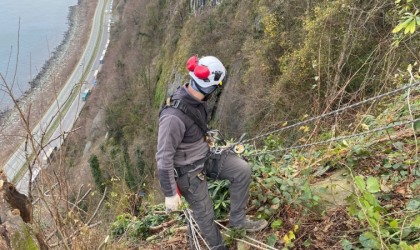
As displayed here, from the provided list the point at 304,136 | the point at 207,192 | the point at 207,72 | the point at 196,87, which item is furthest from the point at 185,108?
the point at 304,136

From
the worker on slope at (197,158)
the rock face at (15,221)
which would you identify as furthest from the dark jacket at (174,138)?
the rock face at (15,221)

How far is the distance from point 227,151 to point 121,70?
1868 inches

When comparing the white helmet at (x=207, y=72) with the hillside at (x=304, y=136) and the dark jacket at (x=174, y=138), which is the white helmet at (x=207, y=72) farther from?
the hillside at (x=304, y=136)

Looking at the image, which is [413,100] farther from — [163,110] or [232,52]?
[232,52]

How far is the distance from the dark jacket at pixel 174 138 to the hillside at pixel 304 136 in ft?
2.27

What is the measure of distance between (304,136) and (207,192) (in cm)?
241

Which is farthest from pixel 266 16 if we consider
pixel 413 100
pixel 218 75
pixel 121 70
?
pixel 121 70

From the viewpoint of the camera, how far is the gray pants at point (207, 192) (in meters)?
3.43

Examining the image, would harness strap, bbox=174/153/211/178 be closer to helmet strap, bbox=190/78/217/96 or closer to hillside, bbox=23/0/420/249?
helmet strap, bbox=190/78/217/96

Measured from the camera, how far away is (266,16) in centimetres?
1639

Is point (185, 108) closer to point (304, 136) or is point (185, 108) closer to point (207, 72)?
point (207, 72)

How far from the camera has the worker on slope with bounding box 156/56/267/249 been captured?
3107 millimetres

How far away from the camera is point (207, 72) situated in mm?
3094

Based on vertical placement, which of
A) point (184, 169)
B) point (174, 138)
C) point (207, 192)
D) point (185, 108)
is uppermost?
point (185, 108)
